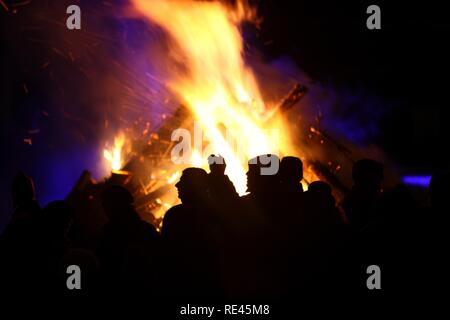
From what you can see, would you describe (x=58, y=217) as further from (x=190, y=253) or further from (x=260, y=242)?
(x=260, y=242)

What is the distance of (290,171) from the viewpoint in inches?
133

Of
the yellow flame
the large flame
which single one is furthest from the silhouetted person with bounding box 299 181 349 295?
the yellow flame

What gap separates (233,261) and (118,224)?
4.71 feet

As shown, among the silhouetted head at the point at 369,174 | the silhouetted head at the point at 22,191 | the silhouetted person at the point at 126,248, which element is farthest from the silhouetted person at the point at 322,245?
the silhouetted head at the point at 22,191

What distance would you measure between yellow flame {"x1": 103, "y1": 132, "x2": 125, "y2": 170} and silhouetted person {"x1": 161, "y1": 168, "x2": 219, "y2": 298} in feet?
20.2

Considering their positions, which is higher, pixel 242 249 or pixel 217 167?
pixel 217 167

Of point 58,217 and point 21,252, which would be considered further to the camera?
point 58,217

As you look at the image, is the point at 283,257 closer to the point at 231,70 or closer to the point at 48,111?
the point at 231,70

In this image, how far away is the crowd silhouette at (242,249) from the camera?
248 centimetres

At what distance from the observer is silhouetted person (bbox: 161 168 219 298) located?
2631mm

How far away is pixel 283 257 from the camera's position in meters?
2.75

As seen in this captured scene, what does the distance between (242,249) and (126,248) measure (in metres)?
1.06

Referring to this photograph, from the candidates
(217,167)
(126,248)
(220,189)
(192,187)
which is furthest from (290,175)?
(126,248)

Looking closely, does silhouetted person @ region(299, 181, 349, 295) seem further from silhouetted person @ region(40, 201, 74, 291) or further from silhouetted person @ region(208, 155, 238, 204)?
silhouetted person @ region(40, 201, 74, 291)
